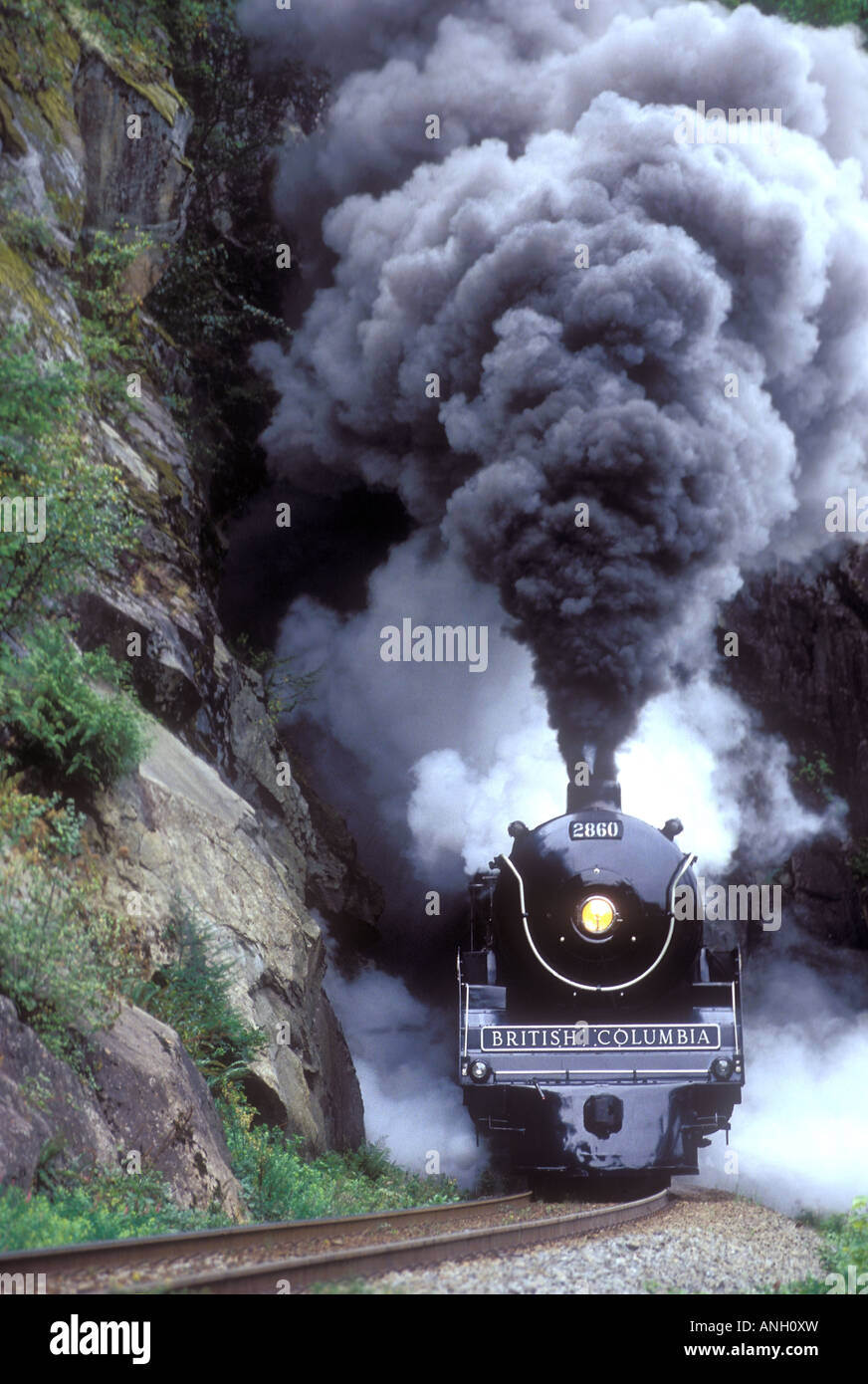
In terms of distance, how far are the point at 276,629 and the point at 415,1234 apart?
12449 millimetres

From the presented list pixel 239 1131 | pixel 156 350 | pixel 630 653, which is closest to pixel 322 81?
pixel 156 350

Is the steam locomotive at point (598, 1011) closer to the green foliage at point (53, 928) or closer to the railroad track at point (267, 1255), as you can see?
the railroad track at point (267, 1255)

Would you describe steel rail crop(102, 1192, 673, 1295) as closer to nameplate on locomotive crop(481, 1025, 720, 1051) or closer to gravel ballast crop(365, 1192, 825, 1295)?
gravel ballast crop(365, 1192, 825, 1295)

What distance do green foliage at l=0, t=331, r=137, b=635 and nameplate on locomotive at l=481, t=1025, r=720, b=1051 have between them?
395 centimetres

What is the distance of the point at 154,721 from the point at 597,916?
130 inches

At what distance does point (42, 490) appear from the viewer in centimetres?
679

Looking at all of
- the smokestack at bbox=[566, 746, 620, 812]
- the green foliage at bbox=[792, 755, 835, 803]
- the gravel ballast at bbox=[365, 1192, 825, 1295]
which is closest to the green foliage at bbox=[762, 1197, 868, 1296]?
the gravel ballast at bbox=[365, 1192, 825, 1295]

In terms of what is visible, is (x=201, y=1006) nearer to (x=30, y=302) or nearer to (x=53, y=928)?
(x=53, y=928)

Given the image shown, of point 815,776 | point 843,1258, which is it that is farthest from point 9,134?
point 815,776

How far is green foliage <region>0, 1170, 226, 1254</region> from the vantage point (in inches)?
151

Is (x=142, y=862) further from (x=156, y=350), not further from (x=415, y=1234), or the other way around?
(x=156, y=350)

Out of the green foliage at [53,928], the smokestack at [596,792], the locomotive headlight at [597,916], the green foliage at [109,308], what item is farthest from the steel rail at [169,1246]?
the green foliage at [109,308]

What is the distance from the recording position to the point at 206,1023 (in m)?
6.97
